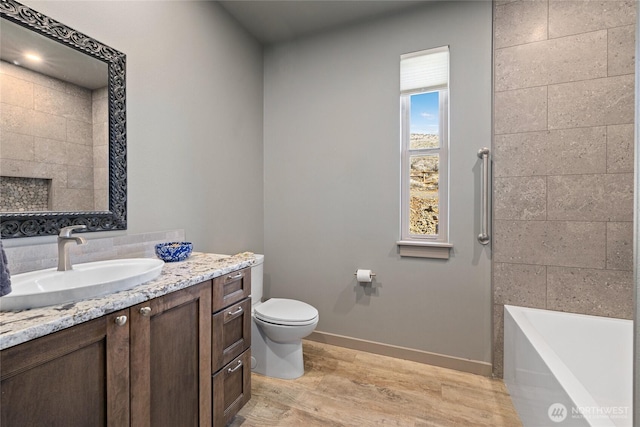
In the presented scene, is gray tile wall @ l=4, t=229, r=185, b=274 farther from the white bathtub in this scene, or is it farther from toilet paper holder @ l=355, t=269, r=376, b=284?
the white bathtub

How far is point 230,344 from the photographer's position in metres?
1.50

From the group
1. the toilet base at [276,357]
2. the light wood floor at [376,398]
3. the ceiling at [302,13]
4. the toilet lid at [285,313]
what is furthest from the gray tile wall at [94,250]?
the ceiling at [302,13]

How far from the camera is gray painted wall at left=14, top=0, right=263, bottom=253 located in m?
1.59

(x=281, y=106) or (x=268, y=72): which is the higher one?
(x=268, y=72)

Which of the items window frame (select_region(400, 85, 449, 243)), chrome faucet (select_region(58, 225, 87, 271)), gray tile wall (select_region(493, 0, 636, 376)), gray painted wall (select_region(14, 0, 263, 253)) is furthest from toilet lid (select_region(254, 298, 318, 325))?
gray tile wall (select_region(493, 0, 636, 376))

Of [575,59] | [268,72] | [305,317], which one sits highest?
[268,72]

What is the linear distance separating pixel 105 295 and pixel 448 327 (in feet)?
7.08

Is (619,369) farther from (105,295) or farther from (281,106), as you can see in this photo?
(281,106)

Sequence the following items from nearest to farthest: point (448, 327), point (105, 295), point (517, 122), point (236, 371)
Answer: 1. point (105, 295)
2. point (236, 371)
3. point (517, 122)
4. point (448, 327)

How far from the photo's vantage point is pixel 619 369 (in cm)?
160

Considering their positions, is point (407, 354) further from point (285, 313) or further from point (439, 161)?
point (439, 161)

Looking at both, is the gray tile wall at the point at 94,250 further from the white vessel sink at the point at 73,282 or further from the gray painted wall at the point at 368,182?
the gray painted wall at the point at 368,182

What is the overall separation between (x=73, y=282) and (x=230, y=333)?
71 centimetres

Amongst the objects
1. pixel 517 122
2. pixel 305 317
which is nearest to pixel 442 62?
pixel 517 122
